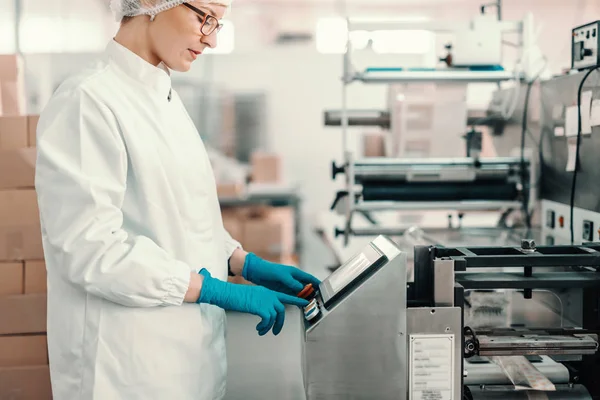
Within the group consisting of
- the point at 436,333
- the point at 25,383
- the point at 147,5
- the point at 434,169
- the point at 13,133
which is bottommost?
the point at 25,383

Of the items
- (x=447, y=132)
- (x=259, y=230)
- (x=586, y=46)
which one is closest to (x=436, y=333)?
(x=586, y=46)

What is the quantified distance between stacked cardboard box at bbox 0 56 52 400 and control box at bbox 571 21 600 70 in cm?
161

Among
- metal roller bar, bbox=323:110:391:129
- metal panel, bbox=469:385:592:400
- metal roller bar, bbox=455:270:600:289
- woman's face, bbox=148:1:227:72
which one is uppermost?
woman's face, bbox=148:1:227:72

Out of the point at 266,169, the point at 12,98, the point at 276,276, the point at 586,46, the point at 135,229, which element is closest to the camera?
the point at 135,229

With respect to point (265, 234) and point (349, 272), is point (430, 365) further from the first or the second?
point (265, 234)

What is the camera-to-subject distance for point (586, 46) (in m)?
1.67

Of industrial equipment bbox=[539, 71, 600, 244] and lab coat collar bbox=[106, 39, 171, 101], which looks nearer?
lab coat collar bbox=[106, 39, 171, 101]

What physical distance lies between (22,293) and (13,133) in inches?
19.8

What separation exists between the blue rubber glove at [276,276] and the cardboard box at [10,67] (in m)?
1.20

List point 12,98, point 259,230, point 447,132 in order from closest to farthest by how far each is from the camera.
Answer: point 12,98, point 447,132, point 259,230

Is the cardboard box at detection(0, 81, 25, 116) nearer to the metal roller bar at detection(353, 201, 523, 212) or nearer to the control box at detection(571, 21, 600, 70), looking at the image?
the metal roller bar at detection(353, 201, 523, 212)

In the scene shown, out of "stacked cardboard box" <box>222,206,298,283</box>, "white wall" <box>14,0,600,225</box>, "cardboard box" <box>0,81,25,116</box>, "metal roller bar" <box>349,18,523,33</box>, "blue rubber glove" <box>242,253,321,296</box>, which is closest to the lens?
"blue rubber glove" <box>242,253,321,296</box>

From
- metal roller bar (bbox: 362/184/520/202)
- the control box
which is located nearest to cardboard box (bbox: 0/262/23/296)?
metal roller bar (bbox: 362/184/520/202)

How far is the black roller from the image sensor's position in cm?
233
